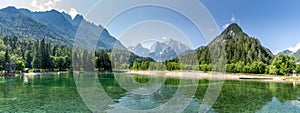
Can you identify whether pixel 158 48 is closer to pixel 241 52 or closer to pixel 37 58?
pixel 37 58

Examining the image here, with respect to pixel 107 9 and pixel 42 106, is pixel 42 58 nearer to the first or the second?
pixel 42 106

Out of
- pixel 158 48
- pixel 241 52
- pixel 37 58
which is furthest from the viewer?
pixel 241 52

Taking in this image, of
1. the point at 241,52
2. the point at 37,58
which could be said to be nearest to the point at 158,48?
the point at 37,58

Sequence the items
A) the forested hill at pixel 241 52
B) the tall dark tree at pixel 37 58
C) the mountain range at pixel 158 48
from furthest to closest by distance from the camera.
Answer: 1. the forested hill at pixel 241 52
2. the tall dark tree at pixel 37 58
3. the mountain range at pixel 158 48

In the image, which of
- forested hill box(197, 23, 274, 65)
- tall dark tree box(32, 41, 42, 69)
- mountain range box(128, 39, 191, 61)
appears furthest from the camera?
forested hill box(197, 23, 274, 65)

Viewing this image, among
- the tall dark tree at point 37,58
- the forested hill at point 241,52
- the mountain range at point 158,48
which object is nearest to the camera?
the mountain range at point 158,48

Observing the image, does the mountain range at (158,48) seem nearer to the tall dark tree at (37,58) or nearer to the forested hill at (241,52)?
the tall dark tree at (37,58)

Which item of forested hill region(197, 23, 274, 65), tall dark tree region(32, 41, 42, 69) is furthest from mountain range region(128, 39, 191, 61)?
Answer: forested hill region(197, 23, 274, 65)

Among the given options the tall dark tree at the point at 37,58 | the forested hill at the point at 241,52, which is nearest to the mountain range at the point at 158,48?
the tall dark tree at the point at 37,58

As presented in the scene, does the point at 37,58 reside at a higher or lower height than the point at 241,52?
lower

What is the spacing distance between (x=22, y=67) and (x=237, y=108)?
64.7 m

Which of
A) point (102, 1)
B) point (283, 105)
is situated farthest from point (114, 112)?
point (283, 105)

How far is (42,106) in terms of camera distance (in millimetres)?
22078

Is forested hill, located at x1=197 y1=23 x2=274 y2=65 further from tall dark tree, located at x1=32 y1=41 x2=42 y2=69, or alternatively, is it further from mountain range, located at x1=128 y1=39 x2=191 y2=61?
mountain range, located at x1=128 y1=39 x2=191 y2=61
